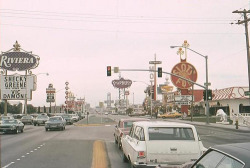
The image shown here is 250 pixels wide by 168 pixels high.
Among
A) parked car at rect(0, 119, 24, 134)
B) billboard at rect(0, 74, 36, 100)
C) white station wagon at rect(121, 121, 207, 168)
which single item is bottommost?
parked car at rect(0, 119, 24, 134)

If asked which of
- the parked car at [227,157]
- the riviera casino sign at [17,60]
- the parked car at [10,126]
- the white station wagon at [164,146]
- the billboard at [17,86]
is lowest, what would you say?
→ the parked car at [10,126]

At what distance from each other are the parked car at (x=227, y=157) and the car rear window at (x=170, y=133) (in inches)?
153

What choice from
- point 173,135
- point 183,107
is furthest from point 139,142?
point 183,107

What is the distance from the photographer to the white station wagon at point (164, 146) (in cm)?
806

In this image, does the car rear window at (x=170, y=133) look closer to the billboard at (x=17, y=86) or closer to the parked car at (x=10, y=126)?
the parked car at (x=10, y=126)

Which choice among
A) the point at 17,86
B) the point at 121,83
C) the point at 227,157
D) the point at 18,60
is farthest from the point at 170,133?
the point at 121,83

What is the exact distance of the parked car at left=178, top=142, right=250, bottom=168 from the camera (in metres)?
3.59

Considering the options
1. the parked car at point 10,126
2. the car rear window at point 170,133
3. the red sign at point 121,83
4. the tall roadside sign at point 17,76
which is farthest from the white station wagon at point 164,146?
the red sign at point 121,83

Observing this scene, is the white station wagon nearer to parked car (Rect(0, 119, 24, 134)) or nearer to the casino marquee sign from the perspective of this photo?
parked car (Rect(0, 119, 24, 134))

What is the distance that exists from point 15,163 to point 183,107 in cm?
5833

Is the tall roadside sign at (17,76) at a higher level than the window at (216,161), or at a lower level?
higher

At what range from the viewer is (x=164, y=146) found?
26.8 feet

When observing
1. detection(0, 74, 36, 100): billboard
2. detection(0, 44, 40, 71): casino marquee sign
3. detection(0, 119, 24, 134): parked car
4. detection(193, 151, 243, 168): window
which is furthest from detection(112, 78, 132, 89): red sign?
detection(193, 151, 243, 168): window

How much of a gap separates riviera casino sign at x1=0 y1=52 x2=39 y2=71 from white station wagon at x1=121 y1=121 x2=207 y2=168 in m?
44.5
